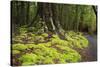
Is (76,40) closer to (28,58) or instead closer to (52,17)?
(52,17)

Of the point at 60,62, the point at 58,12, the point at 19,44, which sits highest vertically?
the point at 58,12

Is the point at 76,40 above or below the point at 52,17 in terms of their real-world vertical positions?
below

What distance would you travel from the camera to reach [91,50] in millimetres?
2473

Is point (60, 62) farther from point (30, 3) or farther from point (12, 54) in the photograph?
point (30, 3)

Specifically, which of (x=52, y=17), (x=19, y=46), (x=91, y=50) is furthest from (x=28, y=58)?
(x=91, y=50)

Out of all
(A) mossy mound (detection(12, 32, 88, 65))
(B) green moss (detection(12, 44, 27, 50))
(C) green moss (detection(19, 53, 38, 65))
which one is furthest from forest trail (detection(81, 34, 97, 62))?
(B) green moss (detection(12, 44, 27, 50))

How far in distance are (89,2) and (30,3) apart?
771 mm

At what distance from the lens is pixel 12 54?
214 cm

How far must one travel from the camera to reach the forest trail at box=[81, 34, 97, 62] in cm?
244

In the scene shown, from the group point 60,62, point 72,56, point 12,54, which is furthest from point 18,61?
point 72,56

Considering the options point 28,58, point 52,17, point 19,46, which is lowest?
point 28,58

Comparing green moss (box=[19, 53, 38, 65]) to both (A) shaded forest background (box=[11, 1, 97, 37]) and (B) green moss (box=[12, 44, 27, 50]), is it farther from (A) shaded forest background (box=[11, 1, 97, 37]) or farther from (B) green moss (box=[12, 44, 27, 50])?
(A) shaded forest background (box=[11, 1, 97, 37])
